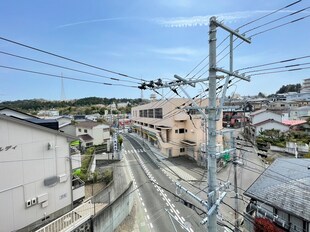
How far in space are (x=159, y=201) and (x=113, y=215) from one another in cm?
586

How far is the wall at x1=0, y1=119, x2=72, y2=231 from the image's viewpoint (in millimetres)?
8992

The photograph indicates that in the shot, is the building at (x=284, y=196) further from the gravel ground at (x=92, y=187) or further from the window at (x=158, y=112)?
the window at (x=158, y=112)

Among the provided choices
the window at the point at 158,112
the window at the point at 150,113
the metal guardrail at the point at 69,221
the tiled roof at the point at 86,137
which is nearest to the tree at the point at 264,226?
the metal guardrail at the point at 69,221

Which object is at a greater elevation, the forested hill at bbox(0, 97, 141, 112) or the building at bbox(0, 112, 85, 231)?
the forested hill at bbox(0, 97, 141, 112)

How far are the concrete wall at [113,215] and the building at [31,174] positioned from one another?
9.24 ft

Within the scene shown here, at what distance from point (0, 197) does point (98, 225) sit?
16.0 feet

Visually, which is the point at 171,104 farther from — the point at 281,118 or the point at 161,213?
the point at 281,118

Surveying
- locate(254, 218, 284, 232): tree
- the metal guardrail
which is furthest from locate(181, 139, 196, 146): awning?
the metal guardrail

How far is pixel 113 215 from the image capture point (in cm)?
1197

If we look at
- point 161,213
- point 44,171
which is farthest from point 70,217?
point 161,213

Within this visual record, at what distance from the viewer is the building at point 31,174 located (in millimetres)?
9023

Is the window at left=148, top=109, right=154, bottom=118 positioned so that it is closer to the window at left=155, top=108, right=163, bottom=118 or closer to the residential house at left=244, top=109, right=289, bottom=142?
the window at left=155, top=108, right=163, bottom=118

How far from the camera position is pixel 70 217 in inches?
394

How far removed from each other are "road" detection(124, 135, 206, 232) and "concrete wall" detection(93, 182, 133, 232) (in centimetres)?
176
